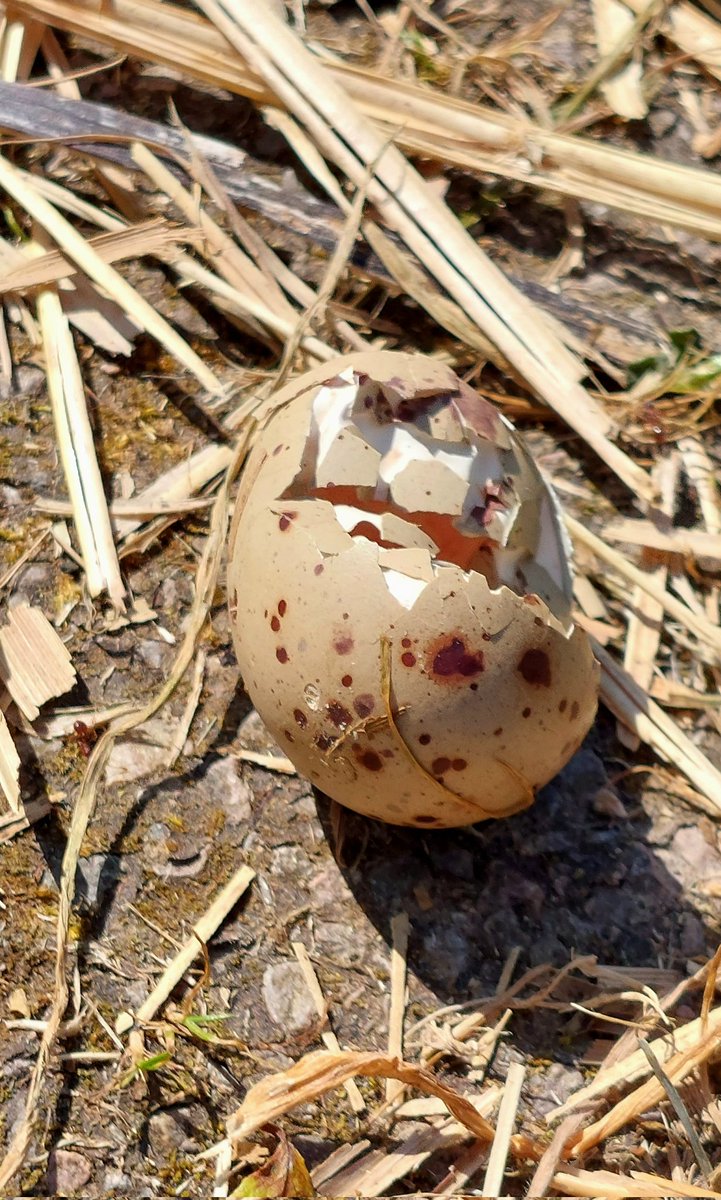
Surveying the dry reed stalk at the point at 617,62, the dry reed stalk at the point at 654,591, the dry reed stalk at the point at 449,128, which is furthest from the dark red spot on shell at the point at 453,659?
the dry reed stalk at the point at 617,62

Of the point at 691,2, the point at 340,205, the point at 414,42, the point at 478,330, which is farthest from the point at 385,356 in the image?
the point at 691,2

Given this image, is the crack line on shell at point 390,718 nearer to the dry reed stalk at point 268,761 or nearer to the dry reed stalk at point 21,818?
the dry reed stalk at point 268,761

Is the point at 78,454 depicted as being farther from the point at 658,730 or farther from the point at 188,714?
the point at 658,730

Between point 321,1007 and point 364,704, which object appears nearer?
point 364,704

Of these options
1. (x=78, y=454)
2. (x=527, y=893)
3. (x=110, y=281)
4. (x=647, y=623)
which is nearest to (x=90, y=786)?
(x=78, y=454)

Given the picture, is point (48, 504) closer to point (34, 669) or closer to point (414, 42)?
point (34, 669)
